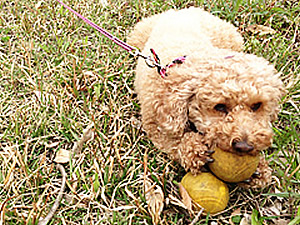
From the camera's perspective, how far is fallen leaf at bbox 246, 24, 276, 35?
313 centimetres

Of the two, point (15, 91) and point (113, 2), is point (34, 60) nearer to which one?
point (15, 91)

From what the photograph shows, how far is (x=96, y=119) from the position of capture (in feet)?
8.28

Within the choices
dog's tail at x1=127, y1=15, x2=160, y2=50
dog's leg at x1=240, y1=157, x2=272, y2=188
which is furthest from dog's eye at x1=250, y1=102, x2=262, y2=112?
dog's tail at x1=127, y1=15, x2=160, y2=50

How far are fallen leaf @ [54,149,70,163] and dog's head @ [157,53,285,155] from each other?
0.76 m

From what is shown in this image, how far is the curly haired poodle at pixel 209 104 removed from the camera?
174cm

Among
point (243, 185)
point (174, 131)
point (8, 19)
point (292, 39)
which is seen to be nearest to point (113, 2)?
point (8, 19)

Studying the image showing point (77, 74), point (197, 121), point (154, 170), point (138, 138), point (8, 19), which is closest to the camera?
point (197, 121)

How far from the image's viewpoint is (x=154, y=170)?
2.18 meters

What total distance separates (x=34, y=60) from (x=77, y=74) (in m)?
0.47

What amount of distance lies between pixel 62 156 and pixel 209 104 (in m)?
1.08

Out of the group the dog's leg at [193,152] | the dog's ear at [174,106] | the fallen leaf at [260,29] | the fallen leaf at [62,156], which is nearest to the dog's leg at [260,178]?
the dog's leg at [193,152]

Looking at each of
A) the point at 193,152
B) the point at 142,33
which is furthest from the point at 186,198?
the point at 142,33

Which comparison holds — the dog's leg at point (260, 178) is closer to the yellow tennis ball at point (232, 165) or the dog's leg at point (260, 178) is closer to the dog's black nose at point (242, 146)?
the yellow tennis ball at point (232, 165)

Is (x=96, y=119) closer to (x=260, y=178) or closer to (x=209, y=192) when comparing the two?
(x=209, y=192)
